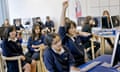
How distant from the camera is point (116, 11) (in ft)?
24.6

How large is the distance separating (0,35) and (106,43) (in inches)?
105

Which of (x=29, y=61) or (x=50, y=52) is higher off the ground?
(x=50, y=52)

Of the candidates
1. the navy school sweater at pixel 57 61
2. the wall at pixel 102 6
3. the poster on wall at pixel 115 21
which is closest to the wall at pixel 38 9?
the wall at pixel 102 6

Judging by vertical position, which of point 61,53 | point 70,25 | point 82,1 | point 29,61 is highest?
point 82,1

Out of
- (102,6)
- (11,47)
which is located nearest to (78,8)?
(102,6)

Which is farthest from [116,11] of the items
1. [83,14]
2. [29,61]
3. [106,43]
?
[29,61]

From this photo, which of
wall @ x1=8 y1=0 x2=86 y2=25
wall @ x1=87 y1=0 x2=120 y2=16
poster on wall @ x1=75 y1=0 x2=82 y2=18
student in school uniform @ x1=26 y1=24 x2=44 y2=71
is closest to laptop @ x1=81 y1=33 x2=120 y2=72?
student in school uniform @ x1=26 y1=24 x2=44 y2=71

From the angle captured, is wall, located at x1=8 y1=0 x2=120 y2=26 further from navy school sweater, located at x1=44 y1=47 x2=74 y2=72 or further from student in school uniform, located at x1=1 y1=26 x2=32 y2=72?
navy school sweater, located at x1=44 y1=47 x2=74 y2=72

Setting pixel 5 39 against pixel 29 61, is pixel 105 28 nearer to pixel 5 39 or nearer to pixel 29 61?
pixel 29 61

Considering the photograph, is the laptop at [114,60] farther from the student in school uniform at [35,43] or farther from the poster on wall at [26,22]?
the poster on wall at [26,22]

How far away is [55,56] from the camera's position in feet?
6.42

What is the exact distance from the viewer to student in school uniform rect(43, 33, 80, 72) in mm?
1938

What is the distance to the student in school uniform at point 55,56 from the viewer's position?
1938 millimetres

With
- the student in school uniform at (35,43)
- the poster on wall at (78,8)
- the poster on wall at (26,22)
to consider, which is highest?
the poster on wall at (78,8)
